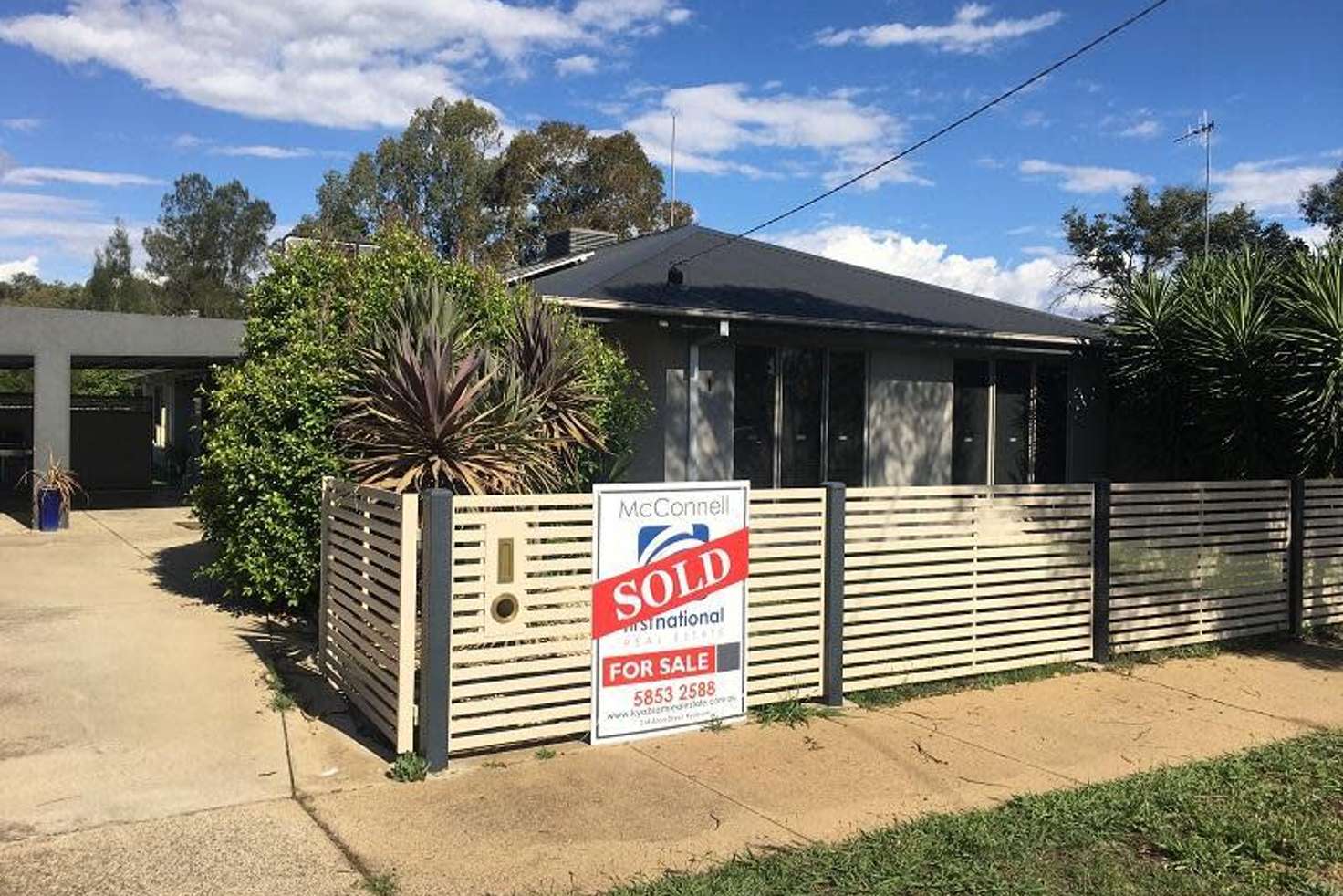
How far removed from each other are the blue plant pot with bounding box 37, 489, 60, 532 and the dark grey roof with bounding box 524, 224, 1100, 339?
7326 mm

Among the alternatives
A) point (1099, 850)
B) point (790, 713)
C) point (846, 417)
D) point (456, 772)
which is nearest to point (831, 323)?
point (846, 417)

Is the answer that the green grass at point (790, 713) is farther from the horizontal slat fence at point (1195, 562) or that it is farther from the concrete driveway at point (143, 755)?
the horizontal slat fence at point (1195, 562)

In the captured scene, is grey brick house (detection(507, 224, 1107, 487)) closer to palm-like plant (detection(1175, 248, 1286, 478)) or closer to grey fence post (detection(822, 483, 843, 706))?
palm-like plant (detection(1175, 248, 1286, 478))

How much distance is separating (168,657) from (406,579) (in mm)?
3095

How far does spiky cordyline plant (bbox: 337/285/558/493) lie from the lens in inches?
280

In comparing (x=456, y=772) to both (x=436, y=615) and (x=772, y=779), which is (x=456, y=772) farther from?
(x=772, y=779)

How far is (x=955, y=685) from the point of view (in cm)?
735

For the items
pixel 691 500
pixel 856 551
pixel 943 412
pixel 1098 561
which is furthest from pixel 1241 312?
pixel 691 500

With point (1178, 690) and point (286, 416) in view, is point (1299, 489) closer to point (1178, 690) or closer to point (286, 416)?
point (1178, 690)

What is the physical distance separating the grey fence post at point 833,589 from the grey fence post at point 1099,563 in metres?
2.32

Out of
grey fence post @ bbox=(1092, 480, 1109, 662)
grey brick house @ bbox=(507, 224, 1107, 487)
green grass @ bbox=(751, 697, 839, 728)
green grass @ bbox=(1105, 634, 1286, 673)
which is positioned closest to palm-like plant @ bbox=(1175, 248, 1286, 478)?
grey brick house @ bbox=(507, 224, 1107, 487)

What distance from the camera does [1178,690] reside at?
7430mm

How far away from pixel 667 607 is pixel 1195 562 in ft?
15.6

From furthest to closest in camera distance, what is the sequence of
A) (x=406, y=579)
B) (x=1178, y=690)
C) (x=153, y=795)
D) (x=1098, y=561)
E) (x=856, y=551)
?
1. (x=1098, y=561)
2. (x=1178, y=690)
3. (x=856, y=551)
4. (x=406, y=579)
5. (x=153, y=795)
